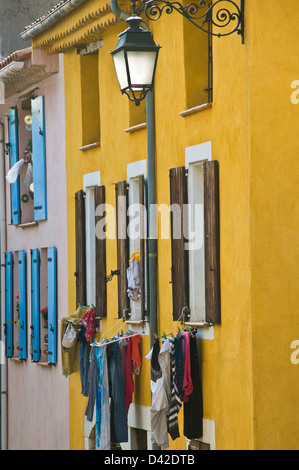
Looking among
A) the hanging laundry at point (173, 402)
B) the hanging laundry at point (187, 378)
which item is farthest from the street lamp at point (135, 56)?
the hanging laundry at point (173, 402)

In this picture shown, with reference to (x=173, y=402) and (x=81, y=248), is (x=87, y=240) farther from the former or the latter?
(x=173, y=402)

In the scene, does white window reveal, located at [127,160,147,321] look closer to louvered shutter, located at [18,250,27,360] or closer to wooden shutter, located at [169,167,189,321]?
wooden shutter, located at [169,167,189,321]

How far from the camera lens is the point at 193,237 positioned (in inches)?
484

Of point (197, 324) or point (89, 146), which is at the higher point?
point (89, 146)

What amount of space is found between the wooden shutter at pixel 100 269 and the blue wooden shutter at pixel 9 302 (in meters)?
5.05

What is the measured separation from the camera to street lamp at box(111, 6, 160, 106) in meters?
9.80

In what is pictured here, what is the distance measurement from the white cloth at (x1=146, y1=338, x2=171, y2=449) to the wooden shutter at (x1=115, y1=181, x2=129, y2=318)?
7.52 ft

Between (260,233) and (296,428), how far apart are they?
80.2 inches

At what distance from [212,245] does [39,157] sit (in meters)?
6.90

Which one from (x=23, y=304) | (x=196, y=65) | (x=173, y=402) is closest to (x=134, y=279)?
(x=173, y=402)

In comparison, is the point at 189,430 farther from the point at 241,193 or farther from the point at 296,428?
the point at 241,193

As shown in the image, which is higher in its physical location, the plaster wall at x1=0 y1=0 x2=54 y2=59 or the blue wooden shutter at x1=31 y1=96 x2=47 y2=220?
the plaster wall at x1=0 y1=0 x2=54 y2=59

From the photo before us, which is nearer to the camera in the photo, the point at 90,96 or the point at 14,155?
the point at 90,96

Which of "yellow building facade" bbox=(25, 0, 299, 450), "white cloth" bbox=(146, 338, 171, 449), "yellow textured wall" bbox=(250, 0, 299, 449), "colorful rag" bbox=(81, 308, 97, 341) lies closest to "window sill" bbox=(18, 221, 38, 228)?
"colorful rag" bbox=(81, 308, 97, 341)
